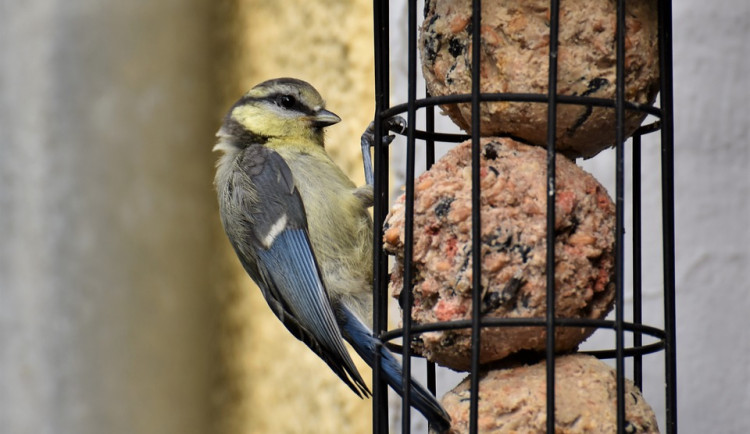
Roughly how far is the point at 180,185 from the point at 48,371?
0.51 meters

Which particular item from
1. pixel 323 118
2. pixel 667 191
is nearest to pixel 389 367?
pixel 667 191

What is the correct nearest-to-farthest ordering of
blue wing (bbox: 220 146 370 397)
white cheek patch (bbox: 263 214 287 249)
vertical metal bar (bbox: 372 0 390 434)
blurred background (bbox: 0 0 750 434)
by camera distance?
vertical metal bar (bbox: 372 0 390 434) → blue wing (bbox: 220 146 370 397) → white cheek patch (bbox: 263 214 287 249) → blurred background (bbox: 0 0 750 434)

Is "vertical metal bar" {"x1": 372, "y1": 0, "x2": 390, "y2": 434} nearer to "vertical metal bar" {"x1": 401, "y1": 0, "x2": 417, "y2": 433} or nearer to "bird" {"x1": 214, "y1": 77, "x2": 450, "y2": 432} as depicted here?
"vertical metal bar" {"x1": 401, "y1": 0, "x2": 417, "y2": 433}

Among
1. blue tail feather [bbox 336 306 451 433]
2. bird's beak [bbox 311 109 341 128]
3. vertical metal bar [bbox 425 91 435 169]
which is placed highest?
bird's beak [bbox 311 109 341 128]

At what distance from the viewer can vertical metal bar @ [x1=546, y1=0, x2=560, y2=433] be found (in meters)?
1.49

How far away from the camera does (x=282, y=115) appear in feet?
7.91

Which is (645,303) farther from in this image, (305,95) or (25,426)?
(25,426)

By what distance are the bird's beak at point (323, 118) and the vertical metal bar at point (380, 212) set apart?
0.54 metres

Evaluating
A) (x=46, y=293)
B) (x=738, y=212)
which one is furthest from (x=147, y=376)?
(x=738, y=212)

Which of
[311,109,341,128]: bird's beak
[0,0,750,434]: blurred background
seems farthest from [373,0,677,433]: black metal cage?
[0,0,750,434]: blurred background

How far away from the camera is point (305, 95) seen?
7.93 feet

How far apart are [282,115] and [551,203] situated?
972 mm

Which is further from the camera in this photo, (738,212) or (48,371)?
(48,371)

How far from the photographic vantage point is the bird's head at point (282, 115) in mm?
2410
